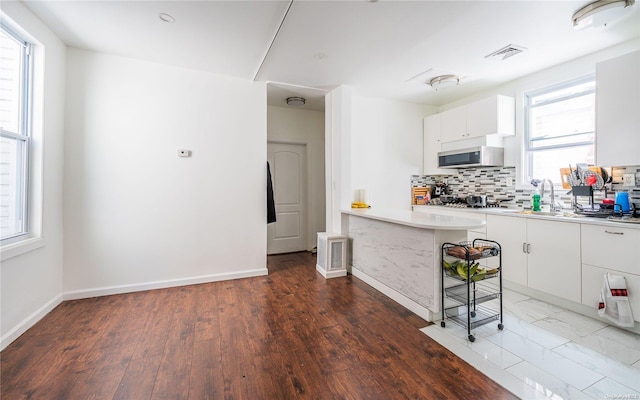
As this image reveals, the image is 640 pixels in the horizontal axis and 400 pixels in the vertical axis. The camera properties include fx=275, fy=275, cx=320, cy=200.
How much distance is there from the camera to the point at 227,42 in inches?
107

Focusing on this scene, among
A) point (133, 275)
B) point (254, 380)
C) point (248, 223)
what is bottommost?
point (254, 380)

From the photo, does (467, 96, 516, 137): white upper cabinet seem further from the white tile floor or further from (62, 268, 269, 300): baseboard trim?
(62, 268, 269, 300): baseboard trim

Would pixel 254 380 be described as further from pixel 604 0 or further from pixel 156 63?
pixel 604 0

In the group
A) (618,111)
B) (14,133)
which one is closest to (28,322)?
(14,133)

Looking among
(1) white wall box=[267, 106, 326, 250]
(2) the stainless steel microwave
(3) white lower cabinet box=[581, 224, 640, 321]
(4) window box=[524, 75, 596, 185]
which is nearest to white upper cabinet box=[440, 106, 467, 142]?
(2) the stainless steel microwave

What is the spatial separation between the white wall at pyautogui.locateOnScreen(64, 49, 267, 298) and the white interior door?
50.7 inches

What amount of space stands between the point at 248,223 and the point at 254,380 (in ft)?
7.21

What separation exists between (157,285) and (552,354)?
3.81 meters

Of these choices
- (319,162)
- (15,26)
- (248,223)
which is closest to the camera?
(15,26)

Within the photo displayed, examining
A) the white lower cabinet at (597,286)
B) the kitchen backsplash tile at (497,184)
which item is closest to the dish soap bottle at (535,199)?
the kitchen backsplash tile at (497,184)

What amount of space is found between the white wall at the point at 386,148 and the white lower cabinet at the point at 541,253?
1.58m

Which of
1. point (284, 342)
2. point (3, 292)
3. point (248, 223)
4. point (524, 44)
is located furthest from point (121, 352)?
point (524, 44)

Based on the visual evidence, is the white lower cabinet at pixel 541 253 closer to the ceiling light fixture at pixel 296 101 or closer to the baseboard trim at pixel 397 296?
the baseboard trim at pixel 397 296

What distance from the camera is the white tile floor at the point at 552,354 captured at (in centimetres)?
162
